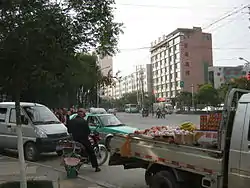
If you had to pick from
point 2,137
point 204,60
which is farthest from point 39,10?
point 204,60

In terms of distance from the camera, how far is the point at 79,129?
10047 millimetres

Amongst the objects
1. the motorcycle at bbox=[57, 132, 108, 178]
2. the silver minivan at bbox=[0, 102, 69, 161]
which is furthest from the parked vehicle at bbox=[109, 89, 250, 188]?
the silver minivan at bbox=[0, 102, 69, 161]

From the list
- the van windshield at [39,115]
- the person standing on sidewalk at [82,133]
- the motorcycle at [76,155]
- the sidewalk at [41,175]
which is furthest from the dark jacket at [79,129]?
the van windshield at [39,115]

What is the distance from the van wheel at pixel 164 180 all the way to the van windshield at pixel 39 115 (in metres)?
7.24

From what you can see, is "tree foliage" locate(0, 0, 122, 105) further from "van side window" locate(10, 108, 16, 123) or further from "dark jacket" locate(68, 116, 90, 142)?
"van side window" locate(10, 108, 16, 123)

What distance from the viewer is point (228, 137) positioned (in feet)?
17.9

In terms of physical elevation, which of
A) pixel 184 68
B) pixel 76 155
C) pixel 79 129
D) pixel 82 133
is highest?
pixel 184 68

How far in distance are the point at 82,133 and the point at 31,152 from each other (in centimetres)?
333

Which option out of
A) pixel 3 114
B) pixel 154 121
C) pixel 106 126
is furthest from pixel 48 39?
pixel 154 121

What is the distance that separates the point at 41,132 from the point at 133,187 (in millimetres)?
5227

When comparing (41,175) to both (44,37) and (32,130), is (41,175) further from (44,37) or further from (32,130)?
(44,37)

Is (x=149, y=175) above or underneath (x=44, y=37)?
underneath

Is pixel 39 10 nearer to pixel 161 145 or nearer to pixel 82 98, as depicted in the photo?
pixel 161 145

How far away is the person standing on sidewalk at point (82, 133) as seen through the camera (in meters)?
10.1
